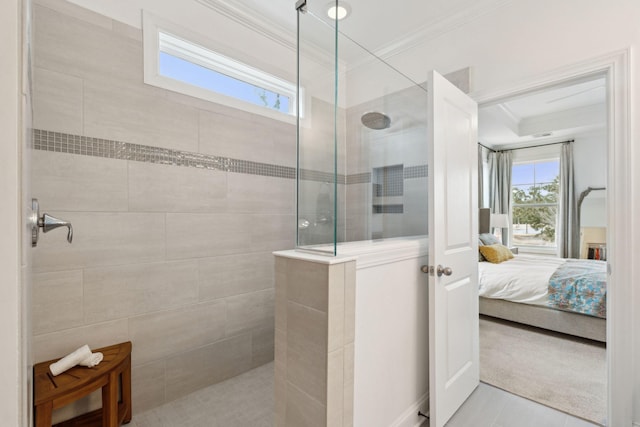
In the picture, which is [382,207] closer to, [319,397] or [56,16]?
[319,397]

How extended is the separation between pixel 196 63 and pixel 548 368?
11.9 ft

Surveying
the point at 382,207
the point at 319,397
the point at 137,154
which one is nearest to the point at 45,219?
the point at 137,154

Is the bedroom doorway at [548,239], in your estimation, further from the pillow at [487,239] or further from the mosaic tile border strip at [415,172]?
the mosaic tile border strip at [415,172]

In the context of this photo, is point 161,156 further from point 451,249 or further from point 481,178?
point 481,178

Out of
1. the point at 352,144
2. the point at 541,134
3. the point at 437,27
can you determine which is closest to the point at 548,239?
the point at 541,134

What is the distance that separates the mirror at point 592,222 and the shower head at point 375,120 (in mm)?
5170

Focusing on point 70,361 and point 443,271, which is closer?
point 70,361

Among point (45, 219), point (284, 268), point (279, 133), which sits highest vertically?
point (279, 133)

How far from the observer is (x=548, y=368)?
2.41 meters

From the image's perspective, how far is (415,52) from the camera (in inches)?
100

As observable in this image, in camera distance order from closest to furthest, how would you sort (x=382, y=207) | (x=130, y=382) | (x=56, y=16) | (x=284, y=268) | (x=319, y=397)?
(x=319, y=397)
(x=284, y=268)
(x=56, y=16)
(x=130, y=382)
(x=382, y=207)

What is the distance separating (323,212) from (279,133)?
1391 millimetres

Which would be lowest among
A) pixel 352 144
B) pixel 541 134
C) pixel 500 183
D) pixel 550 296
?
pixel 550 296

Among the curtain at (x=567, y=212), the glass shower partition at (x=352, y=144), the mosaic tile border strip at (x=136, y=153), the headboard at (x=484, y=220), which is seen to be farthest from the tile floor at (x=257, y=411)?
the curtain at (x=567, y=212)
